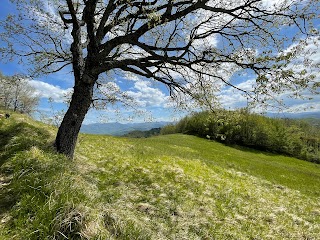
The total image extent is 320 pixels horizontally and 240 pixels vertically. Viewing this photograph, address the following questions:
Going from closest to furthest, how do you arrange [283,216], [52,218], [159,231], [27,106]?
[52,218], [159,231], [283,216], [27,106]

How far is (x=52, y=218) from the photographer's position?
5430mm

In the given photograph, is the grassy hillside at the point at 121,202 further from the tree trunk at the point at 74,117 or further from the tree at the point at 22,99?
the tree at the point at 22,99

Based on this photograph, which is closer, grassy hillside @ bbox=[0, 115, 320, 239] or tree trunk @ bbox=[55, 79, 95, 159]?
grassy hillside @ bbox=[0, 115, 320, 239]

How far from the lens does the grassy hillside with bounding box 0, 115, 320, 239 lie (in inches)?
216

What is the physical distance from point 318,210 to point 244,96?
968 cm

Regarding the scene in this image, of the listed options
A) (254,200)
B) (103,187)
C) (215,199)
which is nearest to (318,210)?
(254,200)

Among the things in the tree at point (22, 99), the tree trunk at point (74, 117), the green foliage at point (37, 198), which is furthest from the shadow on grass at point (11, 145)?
the tree at point (22, 99)

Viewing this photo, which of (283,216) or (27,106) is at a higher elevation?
(27,106)

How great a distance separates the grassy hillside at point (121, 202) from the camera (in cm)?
549

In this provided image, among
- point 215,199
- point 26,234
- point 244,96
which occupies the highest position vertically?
point 244,96

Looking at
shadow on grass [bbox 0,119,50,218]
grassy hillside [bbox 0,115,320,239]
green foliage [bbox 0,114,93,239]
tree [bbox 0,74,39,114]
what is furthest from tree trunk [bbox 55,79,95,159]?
tree [bbox 0,74,39,114]

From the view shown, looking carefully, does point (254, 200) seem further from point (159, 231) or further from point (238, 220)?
point (159, 231)

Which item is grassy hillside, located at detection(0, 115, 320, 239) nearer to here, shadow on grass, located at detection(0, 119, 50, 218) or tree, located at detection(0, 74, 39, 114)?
shadow on grass, located at detection(0, 119, 50, 218)

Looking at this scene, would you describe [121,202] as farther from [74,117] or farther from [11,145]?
[11,145]
